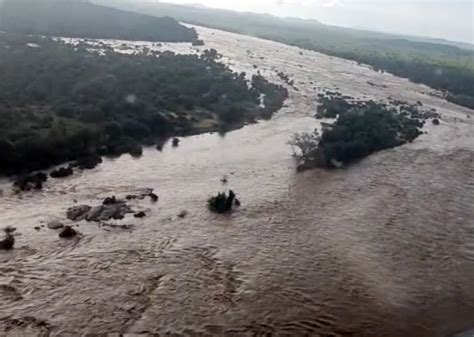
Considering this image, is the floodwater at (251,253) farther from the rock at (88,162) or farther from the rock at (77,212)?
the rock at (77,212)

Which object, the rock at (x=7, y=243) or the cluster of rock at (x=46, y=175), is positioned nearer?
the rock at (x=7, y=243)

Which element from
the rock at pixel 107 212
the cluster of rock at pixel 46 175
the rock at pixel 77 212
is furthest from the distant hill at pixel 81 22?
the rock at pixel 107 212

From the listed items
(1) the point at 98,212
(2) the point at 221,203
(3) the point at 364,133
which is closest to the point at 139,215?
(1) the point at 98,212

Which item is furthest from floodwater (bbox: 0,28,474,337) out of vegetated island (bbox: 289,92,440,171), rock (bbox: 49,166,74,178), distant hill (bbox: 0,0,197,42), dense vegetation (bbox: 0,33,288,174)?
distant hill (bbox: 0,0,197,42)

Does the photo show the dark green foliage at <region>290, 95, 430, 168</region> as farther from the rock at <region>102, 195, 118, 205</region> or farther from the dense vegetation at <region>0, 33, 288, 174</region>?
the rock at <region>102, 195, 118, 205</region>

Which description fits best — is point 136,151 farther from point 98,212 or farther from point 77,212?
point 77,212
